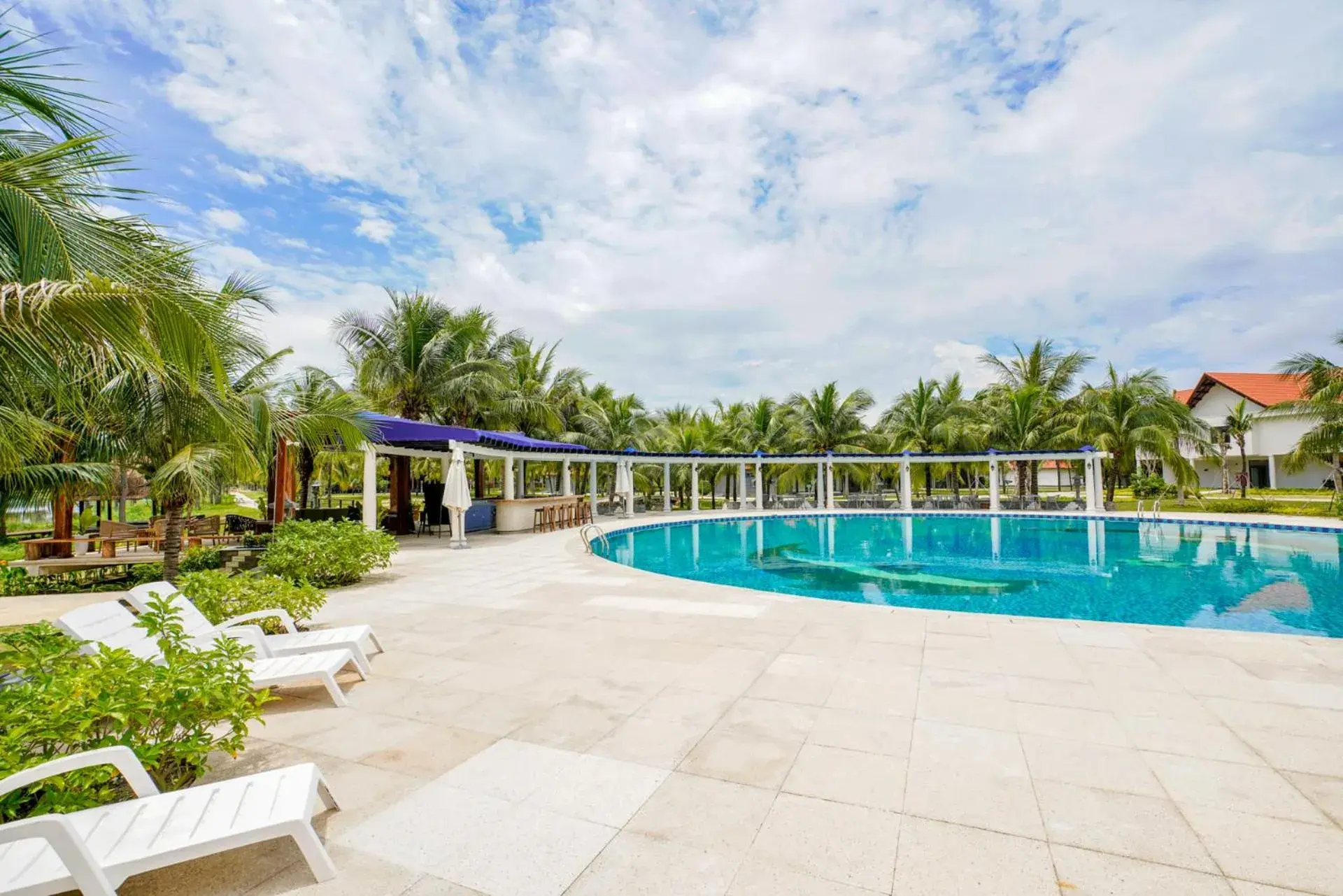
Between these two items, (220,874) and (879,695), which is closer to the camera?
(220,874)

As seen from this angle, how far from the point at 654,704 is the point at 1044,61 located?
12951 mm

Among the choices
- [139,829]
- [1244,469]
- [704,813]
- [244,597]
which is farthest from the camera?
[1244,469]

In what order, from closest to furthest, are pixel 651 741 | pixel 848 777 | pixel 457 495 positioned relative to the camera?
1. pixel 848 777
2. pixel 651 741
3. pixel 457 495

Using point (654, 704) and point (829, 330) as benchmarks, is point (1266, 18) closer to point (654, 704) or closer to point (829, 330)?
point (654, 704)

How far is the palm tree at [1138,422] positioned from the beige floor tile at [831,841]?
26.5 meters

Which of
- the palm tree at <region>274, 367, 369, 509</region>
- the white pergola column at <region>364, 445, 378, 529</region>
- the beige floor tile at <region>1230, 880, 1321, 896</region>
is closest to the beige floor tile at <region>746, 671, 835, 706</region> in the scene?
the beige floor tile at <region>1230, 880, 1321, 896</region>

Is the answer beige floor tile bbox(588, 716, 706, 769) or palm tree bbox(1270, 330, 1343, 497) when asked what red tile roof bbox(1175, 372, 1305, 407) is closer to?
palm tree bbox(1270, 330, 1343, 497)

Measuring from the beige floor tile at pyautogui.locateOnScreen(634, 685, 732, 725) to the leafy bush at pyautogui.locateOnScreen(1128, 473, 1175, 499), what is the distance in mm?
29251

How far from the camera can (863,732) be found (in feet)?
11.8

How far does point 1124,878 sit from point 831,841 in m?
1.04

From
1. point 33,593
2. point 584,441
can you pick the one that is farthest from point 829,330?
point 33,593

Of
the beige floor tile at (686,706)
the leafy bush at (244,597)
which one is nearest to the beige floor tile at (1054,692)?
the beige floor tile at (686,706)

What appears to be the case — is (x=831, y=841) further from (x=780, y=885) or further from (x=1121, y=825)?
(x=1121, y=825)

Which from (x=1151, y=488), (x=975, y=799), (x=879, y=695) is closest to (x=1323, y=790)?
(x=975, y=799)
